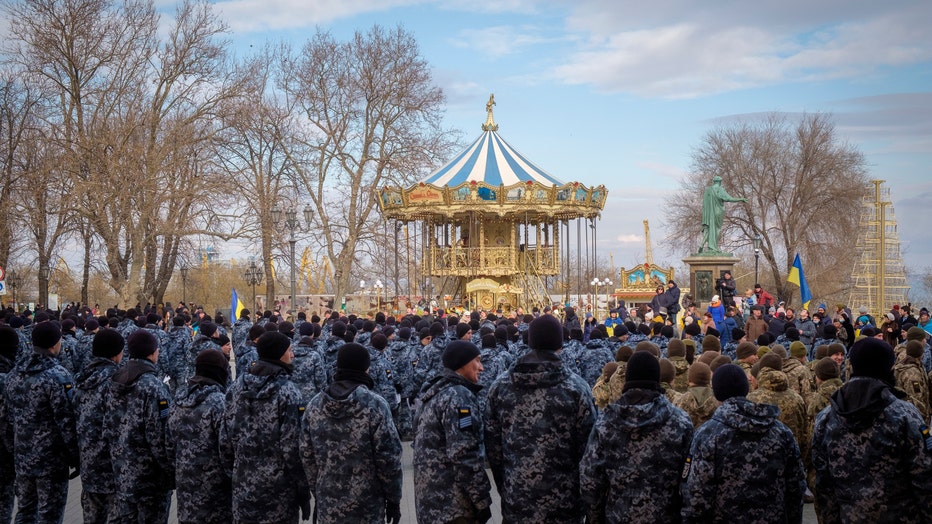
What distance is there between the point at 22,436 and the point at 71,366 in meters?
7.02

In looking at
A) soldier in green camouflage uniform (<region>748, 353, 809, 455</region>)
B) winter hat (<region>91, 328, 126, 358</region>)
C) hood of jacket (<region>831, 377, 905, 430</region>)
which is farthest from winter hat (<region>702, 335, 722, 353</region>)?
winter hat (<region>91, 328, 126, 358</region>)

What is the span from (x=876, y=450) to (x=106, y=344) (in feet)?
18.9

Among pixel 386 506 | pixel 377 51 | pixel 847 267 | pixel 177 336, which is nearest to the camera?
pixel 386 506

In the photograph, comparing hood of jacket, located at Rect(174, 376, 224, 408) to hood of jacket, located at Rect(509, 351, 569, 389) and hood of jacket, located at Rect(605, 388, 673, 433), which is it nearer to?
hood of jacket, located at Rect(509, 351, 569, 389)

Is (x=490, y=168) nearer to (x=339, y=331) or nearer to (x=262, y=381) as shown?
(x=339, y=331)

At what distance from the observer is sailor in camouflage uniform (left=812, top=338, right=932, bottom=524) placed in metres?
5.29

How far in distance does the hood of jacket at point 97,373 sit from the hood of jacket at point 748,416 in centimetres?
473

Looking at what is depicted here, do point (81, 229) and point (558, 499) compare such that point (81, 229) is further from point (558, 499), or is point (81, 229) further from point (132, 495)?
point (558, 499)

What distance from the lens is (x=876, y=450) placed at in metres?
5.35

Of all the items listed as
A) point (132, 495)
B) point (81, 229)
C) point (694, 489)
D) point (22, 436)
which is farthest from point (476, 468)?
point (81, 229)

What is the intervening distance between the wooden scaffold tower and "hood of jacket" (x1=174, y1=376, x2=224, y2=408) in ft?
131

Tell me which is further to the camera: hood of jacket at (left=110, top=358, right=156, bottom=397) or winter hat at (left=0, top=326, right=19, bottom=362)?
winter hat at (left=0, top=326, right=19, bottom=362)

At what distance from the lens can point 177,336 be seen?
15703 mm

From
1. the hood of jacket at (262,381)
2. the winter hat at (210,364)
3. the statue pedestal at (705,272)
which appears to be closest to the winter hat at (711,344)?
the hood of jacket at (262,381)
